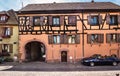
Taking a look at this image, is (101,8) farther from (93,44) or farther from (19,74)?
(19,74)

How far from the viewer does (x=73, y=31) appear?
1933 inches

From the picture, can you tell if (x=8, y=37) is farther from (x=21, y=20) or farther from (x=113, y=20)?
(x=113, y=20)

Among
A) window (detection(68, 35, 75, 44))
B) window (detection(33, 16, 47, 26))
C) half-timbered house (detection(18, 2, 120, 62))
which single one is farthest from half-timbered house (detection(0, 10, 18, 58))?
window (detection(68, 35, 75, 44))

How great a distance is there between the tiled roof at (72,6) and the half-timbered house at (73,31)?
0.32m

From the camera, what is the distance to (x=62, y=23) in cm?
A: 4919

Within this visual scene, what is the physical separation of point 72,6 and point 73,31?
14.6 feet

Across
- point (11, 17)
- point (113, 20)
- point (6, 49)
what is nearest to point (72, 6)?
point (113, 20)

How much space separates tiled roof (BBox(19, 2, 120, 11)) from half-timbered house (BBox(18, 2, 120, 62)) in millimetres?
322

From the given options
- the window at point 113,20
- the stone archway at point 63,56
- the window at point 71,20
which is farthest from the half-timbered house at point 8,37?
the window at point 113,20

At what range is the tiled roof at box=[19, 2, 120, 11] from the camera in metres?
49.7

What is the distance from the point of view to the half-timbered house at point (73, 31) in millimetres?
48812

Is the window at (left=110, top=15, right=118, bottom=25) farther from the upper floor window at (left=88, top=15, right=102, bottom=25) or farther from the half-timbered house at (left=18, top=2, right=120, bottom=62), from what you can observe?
the upper floor window at (left=88, top=15, right=102, bottom=25)

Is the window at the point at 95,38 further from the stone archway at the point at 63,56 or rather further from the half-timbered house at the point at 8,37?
the half-timbered house at the point at 8,37

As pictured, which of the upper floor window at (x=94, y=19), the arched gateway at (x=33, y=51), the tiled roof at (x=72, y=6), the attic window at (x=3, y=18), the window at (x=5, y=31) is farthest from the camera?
the attic window at (x=3, y=18)
